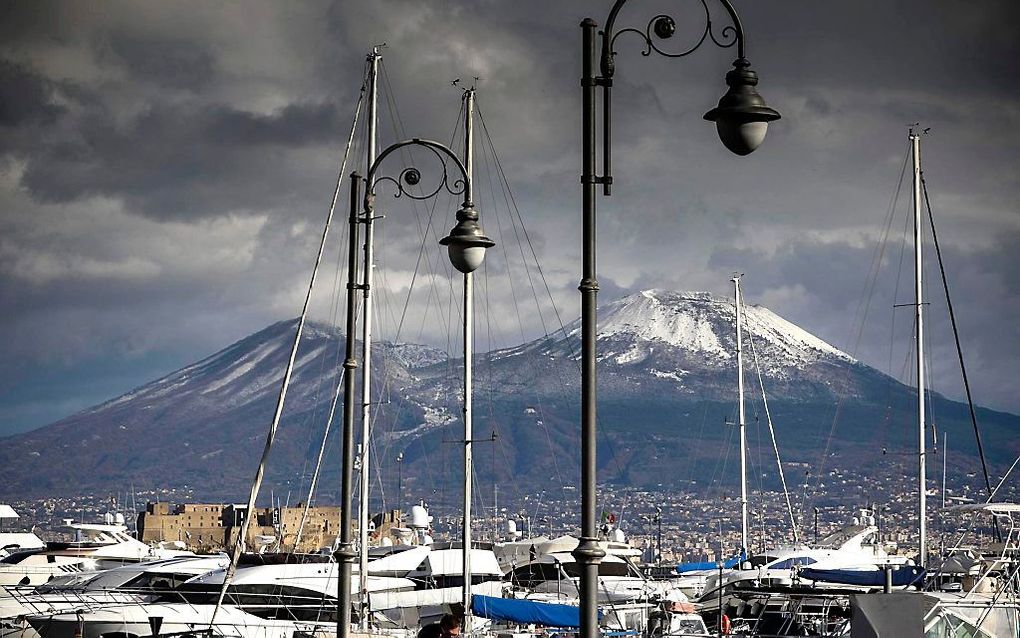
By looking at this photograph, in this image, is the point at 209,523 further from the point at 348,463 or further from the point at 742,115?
the point at 742,115

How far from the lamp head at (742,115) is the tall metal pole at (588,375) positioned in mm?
1134

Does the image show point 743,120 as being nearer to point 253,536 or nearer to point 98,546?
point 98,546

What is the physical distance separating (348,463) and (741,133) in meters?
8.73

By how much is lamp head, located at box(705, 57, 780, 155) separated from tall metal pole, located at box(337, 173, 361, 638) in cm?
839

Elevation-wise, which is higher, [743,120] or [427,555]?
[743,120]

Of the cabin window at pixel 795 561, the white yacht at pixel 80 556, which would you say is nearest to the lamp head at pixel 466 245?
the white yacht at pixel 80 556

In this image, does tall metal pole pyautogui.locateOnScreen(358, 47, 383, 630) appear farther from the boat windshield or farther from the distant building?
the distant building

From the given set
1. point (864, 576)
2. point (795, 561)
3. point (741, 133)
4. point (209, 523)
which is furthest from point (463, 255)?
point (209, 523)

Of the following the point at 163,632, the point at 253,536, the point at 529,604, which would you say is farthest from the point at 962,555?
the point at 253,536

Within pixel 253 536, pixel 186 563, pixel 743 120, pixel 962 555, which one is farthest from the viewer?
pixel 253 536

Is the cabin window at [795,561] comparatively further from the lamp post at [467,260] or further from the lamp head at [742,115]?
the lamp head at [742,115]

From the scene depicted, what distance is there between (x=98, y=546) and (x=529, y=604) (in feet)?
99.8

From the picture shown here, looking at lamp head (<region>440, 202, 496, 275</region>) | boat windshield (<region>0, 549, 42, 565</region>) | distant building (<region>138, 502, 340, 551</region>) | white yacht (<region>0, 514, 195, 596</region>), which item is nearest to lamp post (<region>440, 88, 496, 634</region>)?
lamp head (<region>440, 202, 496, 275</region>)

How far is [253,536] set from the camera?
96.8 meters
